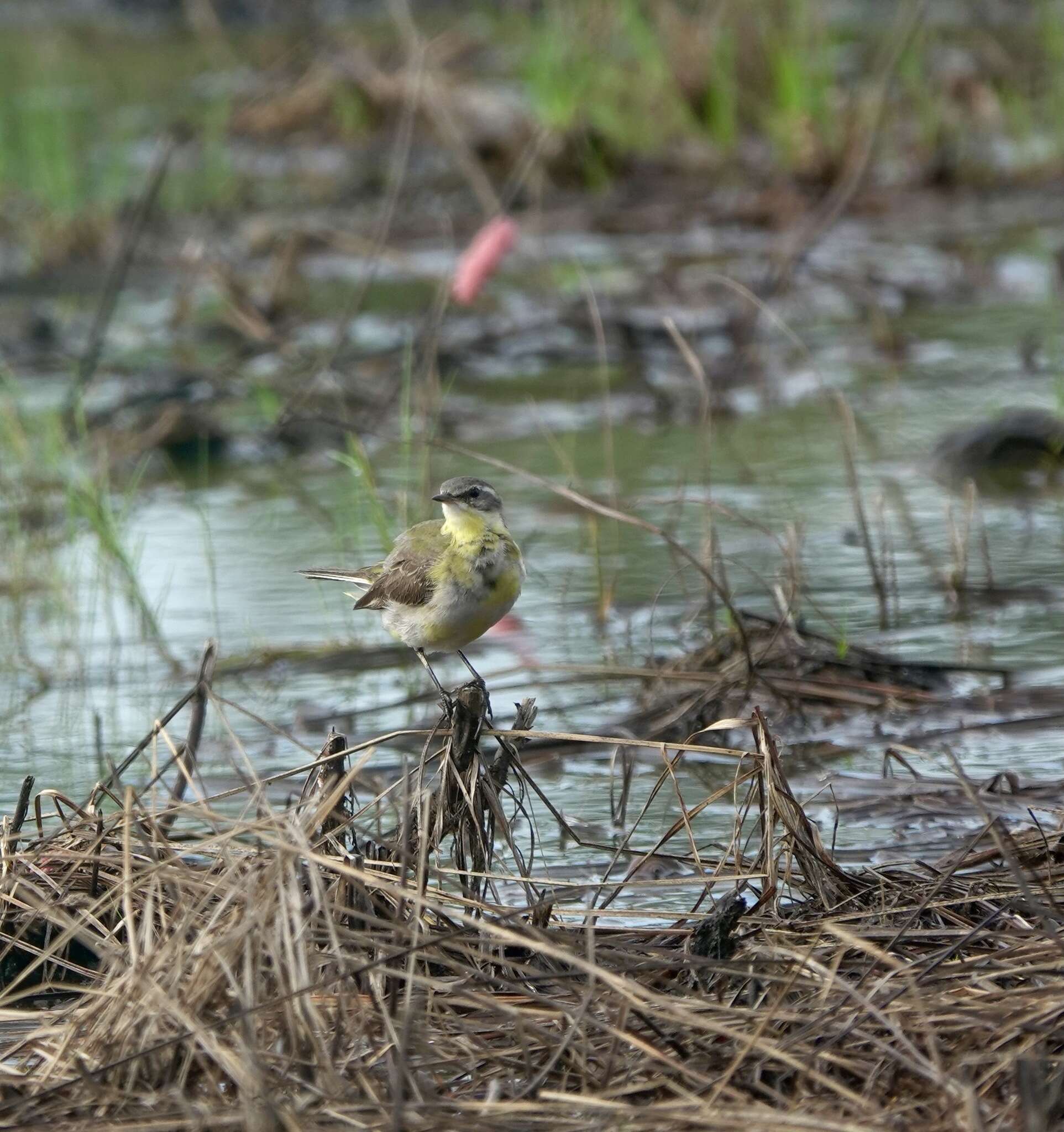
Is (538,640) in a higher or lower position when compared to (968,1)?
lower

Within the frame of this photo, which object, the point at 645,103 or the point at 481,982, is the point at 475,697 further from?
the point at 645,103

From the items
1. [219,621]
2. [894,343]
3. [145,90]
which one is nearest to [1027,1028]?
[219,621]

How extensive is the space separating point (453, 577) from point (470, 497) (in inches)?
13.6

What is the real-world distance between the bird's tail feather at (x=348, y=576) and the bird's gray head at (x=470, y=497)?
0.43 meters

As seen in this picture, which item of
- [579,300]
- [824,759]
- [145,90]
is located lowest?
[824,759]

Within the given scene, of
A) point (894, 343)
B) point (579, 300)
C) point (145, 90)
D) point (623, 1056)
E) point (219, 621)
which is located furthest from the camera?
point (145, 90)

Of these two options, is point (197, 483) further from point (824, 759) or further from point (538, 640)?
point (824, 759)

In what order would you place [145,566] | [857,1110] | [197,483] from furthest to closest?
[197,483] < [145,566] < [857,1110]

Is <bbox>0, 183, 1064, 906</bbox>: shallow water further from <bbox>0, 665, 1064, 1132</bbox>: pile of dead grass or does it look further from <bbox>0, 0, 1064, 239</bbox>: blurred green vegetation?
<bbox>0, 0, 1064, 239</bbox>: blurred green vegetation

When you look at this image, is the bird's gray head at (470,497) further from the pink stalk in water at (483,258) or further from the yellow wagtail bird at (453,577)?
the pink stalk in water at (483,258)

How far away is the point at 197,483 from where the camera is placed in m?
8.59

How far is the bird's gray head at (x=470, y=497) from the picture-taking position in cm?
482

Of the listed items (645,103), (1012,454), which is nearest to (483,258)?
(1012,454)

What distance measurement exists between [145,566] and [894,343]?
14.4 feet
